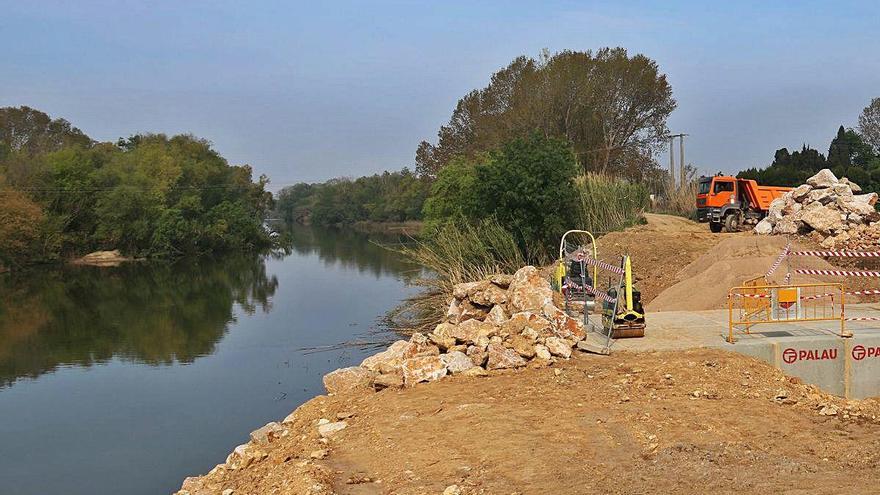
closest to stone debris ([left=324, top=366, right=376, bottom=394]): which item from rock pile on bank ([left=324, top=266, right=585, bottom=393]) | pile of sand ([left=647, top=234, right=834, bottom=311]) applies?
rock pile on bank ([left=324, top=266, right=585, bottom=393])

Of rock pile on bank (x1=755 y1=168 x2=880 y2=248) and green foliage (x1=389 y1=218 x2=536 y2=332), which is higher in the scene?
rock pile on bank (x1=755 y1=168 x2=880 y2=248)

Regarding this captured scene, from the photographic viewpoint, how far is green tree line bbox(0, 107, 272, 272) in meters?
51.8

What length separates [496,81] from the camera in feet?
164

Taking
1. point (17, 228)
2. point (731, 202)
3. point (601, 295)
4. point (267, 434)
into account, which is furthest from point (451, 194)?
point (17, 228)

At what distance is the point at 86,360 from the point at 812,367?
18444 millimetres

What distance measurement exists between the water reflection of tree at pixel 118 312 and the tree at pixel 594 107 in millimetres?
17898

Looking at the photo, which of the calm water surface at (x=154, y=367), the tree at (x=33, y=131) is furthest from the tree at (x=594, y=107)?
the tree at (x=33, y=131)

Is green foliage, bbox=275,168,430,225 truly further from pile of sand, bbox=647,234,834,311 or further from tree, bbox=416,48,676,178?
pile of sand, bbox=647,234,834,311

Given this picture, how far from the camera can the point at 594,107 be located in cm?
4522

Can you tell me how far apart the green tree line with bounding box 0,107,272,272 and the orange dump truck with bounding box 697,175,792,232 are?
1680 inches

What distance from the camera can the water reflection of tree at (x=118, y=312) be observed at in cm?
2183

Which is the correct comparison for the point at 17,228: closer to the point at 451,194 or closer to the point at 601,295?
the point at 451,194

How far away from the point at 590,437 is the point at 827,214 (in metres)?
16.1

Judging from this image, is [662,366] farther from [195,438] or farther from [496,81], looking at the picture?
[496,81]
